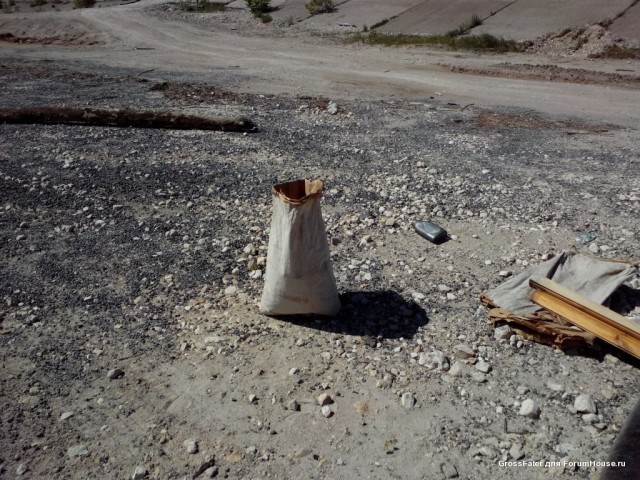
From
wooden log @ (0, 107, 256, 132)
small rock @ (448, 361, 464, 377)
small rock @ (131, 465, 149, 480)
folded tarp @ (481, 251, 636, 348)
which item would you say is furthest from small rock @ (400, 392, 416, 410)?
wooden log @ (0, 107, 256, 132)

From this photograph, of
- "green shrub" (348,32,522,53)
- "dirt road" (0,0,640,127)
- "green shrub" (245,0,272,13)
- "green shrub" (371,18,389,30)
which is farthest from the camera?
"green shrub" (245,0,272,13)

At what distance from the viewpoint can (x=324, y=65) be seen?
12.0 m

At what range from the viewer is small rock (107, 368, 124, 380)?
3521 millimetres

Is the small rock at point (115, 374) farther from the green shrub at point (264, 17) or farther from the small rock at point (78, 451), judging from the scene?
the green shrub at point (264, 17)

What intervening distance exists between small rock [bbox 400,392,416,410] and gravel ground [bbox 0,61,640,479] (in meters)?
0.01

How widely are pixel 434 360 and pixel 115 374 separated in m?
1.98

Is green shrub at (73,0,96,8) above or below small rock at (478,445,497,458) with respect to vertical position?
above

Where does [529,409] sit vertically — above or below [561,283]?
below

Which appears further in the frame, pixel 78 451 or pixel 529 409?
pixel 529 409

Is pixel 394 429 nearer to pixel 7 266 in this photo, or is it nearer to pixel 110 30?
pixel 7 266

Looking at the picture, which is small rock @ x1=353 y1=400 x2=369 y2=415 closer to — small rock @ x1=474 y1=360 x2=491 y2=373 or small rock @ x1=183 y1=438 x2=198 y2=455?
small rock @ x1=474 y1=360 x2=491 y2=373

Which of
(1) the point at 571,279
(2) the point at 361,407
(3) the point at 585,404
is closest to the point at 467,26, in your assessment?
(1) the point at 571,279

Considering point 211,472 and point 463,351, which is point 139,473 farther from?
point 463,351

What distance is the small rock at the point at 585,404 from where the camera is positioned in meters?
3.13
